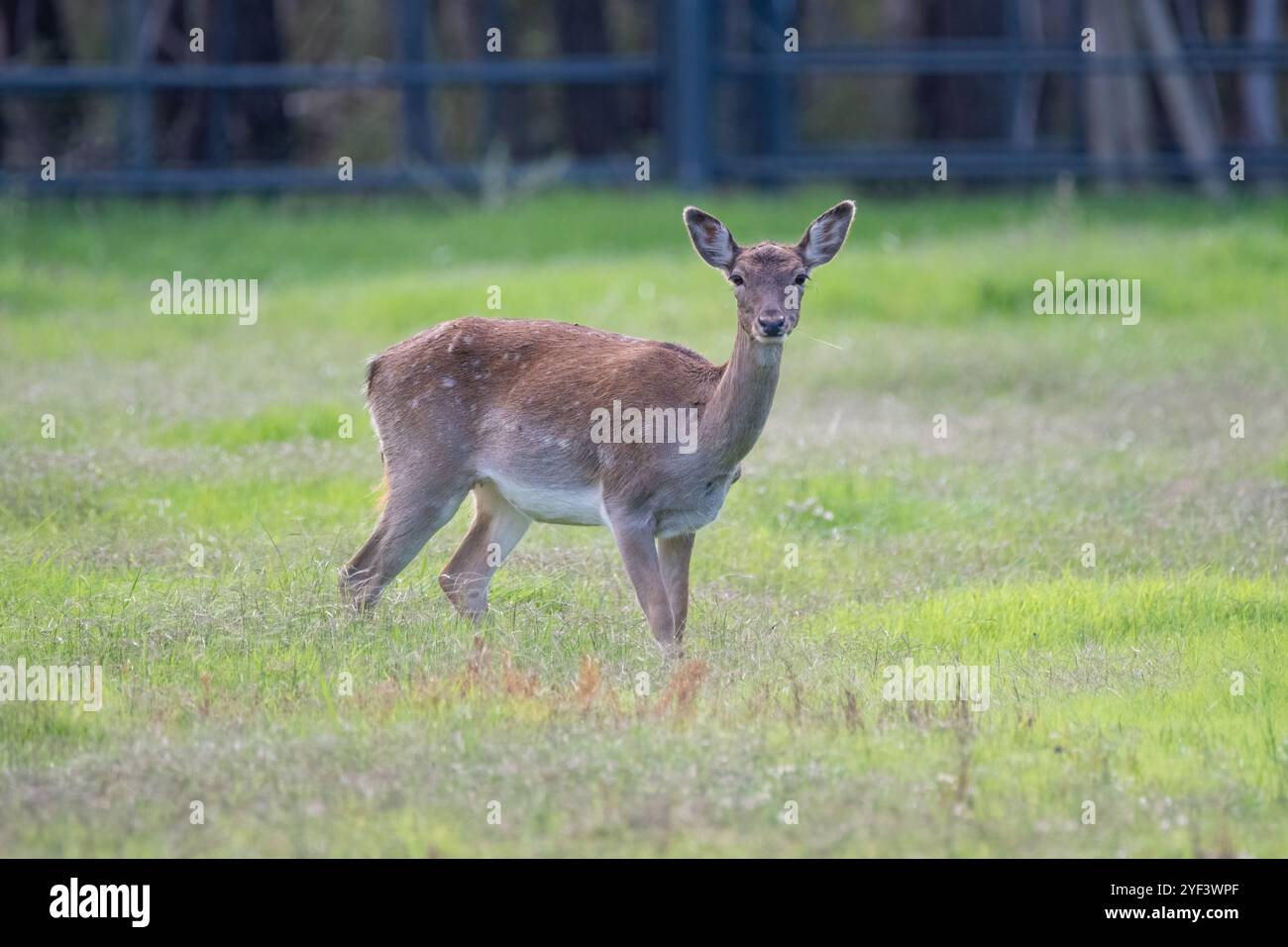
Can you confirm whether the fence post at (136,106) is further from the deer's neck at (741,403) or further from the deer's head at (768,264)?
the deer's neck at (741,403)

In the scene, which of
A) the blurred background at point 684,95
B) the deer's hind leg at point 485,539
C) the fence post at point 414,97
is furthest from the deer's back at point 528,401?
the fence post at point 414,97

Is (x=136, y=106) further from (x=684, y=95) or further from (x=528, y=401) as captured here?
(x=528, y=401)

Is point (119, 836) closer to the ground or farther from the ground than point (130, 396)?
closer to the ground

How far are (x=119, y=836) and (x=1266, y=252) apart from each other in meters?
12.6

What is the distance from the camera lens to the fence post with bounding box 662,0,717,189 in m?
19.2

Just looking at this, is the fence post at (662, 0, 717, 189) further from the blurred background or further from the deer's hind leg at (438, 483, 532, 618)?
the deer's hind leg at (438, 483, 532, 618)

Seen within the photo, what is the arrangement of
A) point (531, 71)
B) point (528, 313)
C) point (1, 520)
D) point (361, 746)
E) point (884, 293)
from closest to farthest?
point (361, 746) → point (1, 520) → point (528, 313) → point (884, 293) → point (531, 71)

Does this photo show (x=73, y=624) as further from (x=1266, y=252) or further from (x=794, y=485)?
(x=1266, y=252)

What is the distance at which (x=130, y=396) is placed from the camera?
1258cm

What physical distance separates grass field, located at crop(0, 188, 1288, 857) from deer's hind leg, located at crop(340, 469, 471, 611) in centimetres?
15

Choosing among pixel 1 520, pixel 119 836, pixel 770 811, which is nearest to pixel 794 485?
pixel 1 520

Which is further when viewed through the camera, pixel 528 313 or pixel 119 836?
pixel 528 313

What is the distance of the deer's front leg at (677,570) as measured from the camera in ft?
26.5

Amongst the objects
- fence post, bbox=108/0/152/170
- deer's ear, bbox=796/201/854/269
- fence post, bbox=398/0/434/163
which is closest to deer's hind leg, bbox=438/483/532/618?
deer's ear, bbox=796/201/854/269
